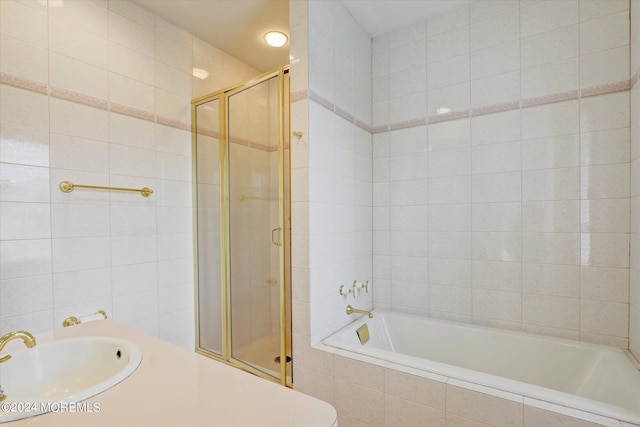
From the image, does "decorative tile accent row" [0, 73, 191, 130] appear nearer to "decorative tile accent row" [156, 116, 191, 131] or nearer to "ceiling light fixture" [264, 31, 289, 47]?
"decorative tile accent row" [156, 116, 191, 131]

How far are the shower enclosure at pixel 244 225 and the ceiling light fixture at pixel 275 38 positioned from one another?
520mm

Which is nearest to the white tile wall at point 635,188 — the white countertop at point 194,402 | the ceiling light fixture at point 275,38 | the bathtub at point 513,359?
the bathtub at point 513,359

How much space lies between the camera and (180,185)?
Answer: 7.52ft

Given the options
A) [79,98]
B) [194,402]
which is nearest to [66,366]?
[194,402]

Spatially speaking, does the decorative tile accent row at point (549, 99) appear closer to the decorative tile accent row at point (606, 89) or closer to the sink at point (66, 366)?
the decorative tile accent row at point (606, 89)

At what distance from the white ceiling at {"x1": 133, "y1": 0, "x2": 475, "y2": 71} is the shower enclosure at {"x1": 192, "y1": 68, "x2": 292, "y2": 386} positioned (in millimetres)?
475

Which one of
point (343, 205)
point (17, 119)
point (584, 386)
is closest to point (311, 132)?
point (343, 205)

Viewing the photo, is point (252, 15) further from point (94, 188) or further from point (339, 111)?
point (94, 188)

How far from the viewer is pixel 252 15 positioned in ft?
7.08

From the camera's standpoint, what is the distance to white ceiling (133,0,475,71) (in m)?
2.06

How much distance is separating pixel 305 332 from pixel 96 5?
90.0 inches

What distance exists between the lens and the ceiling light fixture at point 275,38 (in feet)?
7.75

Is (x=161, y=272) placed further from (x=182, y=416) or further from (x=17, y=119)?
(x=182, y=416)

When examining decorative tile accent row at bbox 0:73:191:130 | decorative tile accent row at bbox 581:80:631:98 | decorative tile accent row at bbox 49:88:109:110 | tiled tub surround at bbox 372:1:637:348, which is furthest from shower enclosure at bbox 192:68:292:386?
decorative tile accent row at bbox 581:80:631:98
